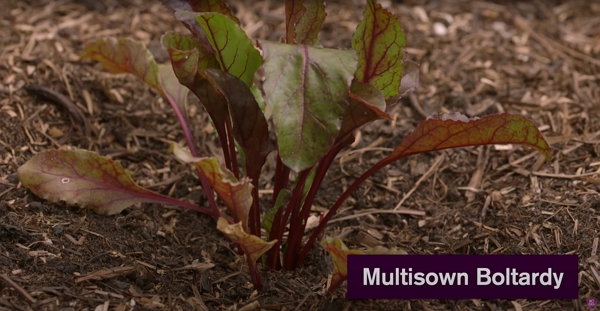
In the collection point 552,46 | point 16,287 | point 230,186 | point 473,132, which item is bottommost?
point 16,287

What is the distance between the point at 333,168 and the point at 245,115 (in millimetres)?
774

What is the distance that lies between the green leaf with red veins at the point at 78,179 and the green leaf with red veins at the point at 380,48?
647 millimetres

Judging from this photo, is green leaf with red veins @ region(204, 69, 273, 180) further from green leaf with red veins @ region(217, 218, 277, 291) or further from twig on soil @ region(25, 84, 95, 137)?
twig on soil @ region(25, 84, 95, 137)

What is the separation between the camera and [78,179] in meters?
1.95

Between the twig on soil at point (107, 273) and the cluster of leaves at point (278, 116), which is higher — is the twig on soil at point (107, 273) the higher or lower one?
the lower one

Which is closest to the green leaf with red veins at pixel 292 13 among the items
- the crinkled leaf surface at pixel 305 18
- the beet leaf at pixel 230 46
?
the crinkled leaf surface at pixel 305 18

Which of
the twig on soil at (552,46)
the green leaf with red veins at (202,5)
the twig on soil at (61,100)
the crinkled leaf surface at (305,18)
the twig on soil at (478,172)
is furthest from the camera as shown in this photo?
the twig on soil at (552,46)

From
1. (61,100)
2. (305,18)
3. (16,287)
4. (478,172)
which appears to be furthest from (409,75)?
(61,100)

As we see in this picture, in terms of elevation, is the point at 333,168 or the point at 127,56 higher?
the point at 127,56

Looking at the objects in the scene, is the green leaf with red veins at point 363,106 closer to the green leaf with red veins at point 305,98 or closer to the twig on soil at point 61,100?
the green leaf with red veins at point 305,98

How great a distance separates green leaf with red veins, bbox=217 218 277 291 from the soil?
136 millimetres

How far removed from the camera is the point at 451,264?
1754 mm

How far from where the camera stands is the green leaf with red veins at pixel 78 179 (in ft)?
6.33

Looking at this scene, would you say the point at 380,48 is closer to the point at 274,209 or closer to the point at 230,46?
the point at 230,46
